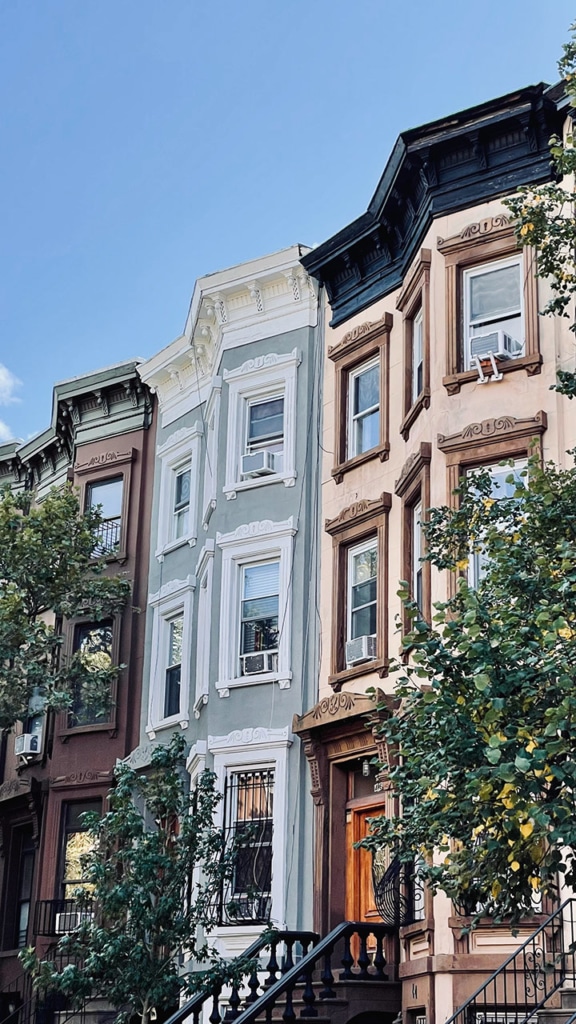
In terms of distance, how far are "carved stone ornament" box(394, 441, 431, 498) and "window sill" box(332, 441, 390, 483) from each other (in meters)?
0.72

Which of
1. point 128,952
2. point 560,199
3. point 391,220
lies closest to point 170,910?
point 128,952

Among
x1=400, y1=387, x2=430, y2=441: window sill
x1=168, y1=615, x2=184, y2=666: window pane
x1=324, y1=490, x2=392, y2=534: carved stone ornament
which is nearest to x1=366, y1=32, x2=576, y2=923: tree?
x1=400, y1=387, x2=430, y2=441: window sill

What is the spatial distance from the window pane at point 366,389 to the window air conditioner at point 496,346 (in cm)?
308

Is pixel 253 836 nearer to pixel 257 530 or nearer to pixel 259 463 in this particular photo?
pixel 257 530

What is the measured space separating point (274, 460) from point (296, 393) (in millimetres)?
1177

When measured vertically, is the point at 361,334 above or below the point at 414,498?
above

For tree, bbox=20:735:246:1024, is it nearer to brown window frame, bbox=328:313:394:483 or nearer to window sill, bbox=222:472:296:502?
brown window frame, bbox=328:313:394:483

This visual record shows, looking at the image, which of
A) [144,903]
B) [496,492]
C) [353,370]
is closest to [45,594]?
[353,370]

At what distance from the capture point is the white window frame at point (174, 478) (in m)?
25.0

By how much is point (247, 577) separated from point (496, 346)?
647 centimetres

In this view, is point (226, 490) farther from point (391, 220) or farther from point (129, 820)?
point (129, 820)

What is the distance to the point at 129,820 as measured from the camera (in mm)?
16219

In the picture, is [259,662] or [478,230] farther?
[259,662]

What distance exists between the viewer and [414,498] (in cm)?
1914
